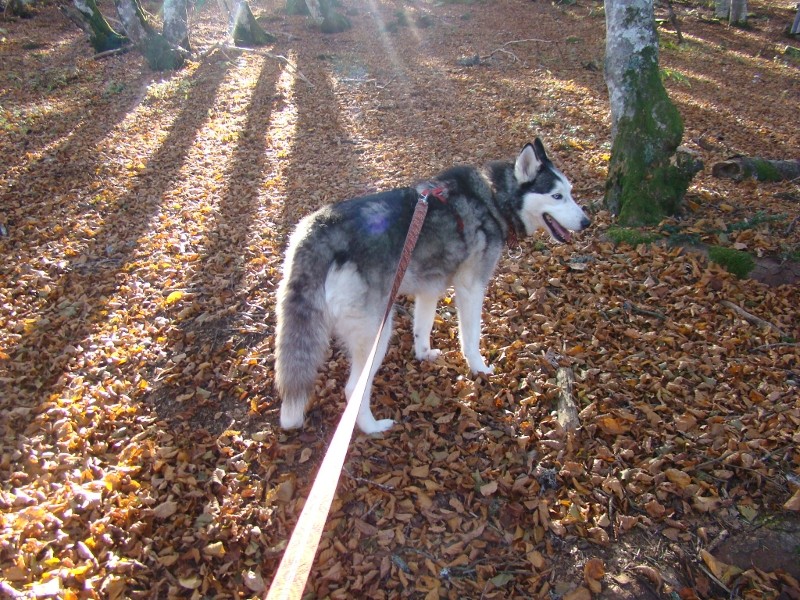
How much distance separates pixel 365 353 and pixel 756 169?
23.1ft

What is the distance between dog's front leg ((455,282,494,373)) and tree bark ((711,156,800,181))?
17.8ft

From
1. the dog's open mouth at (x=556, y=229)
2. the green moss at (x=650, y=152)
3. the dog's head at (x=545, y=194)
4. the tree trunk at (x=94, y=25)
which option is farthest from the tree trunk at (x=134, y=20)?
the dog's open mouth at (x=556, y=229)

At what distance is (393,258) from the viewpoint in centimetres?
366

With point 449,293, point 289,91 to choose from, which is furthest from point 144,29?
point 449,293

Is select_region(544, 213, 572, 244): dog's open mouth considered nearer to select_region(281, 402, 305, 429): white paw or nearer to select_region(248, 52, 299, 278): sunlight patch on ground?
select_region(281, 402, 305, 429): white paw

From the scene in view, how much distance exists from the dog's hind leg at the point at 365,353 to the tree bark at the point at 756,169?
653cm

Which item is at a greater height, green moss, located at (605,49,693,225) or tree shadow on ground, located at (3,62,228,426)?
green moss, located at (605,49,693,225)

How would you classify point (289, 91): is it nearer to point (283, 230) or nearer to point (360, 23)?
point (283, 230)

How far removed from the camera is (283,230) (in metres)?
6.82

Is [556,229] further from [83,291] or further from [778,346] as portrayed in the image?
[83,291]

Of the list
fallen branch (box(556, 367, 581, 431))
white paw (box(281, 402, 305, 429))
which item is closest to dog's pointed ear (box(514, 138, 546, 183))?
fallen branch (box(556, 367, 581, 431))

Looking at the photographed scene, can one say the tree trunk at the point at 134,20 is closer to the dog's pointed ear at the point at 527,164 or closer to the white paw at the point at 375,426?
the dog's pointed ear at the point at 527,164

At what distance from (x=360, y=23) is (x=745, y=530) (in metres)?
21.9

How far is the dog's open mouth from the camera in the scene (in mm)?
4438
